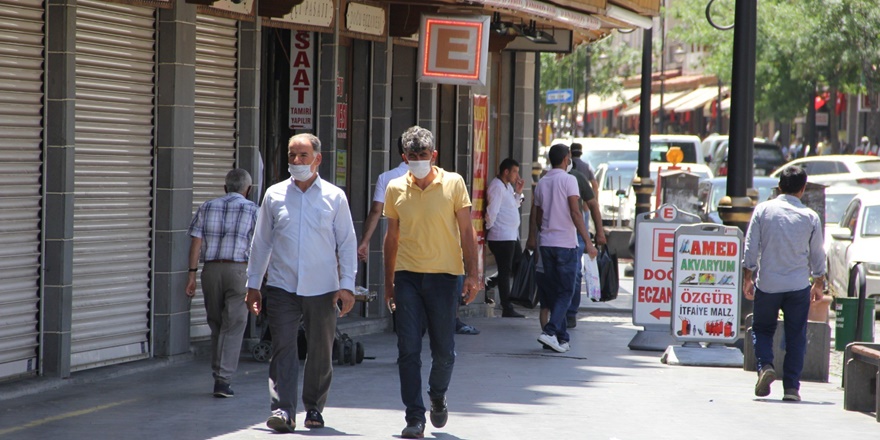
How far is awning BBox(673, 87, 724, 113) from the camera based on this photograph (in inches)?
2485

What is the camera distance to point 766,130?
73375mm

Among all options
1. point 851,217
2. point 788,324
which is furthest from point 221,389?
point 851,217

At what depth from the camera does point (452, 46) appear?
13.8 m

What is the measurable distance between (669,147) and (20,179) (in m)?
26.2

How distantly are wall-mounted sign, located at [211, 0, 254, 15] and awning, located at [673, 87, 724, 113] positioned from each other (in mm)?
52270

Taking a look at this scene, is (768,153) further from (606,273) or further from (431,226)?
(431,226)

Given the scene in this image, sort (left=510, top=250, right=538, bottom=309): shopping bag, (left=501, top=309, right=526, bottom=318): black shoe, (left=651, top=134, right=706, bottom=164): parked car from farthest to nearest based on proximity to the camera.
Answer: (left=651, top=134, right=706, bottom=164): parked car
(left=501, top=309, right=526, bottom=318): black shoe
(left=510, top=250, right=538, bottom=309): shopping bag

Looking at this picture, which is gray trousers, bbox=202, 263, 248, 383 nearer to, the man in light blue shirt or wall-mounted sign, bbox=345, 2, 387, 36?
the man in light blue shirt

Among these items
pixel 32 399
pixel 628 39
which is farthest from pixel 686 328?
pixel 628 39

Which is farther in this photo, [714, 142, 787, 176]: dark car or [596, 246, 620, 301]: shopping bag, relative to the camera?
[714, 142, 787, 176]: dark car

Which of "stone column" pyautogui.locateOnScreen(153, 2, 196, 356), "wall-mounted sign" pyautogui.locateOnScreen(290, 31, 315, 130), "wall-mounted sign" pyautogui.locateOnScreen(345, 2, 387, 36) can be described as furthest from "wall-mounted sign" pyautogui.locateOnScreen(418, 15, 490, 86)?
"stone column" pyautogui.locateOnScreen(153, 2, 196, 356)

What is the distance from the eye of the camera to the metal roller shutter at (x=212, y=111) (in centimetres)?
1185

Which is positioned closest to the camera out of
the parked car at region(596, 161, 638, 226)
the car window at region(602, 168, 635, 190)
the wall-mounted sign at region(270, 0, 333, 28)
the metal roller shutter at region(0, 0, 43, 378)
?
the metal roller shutter at region(0, 0, 43, 378)

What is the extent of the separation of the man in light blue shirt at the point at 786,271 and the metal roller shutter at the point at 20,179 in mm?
5052
